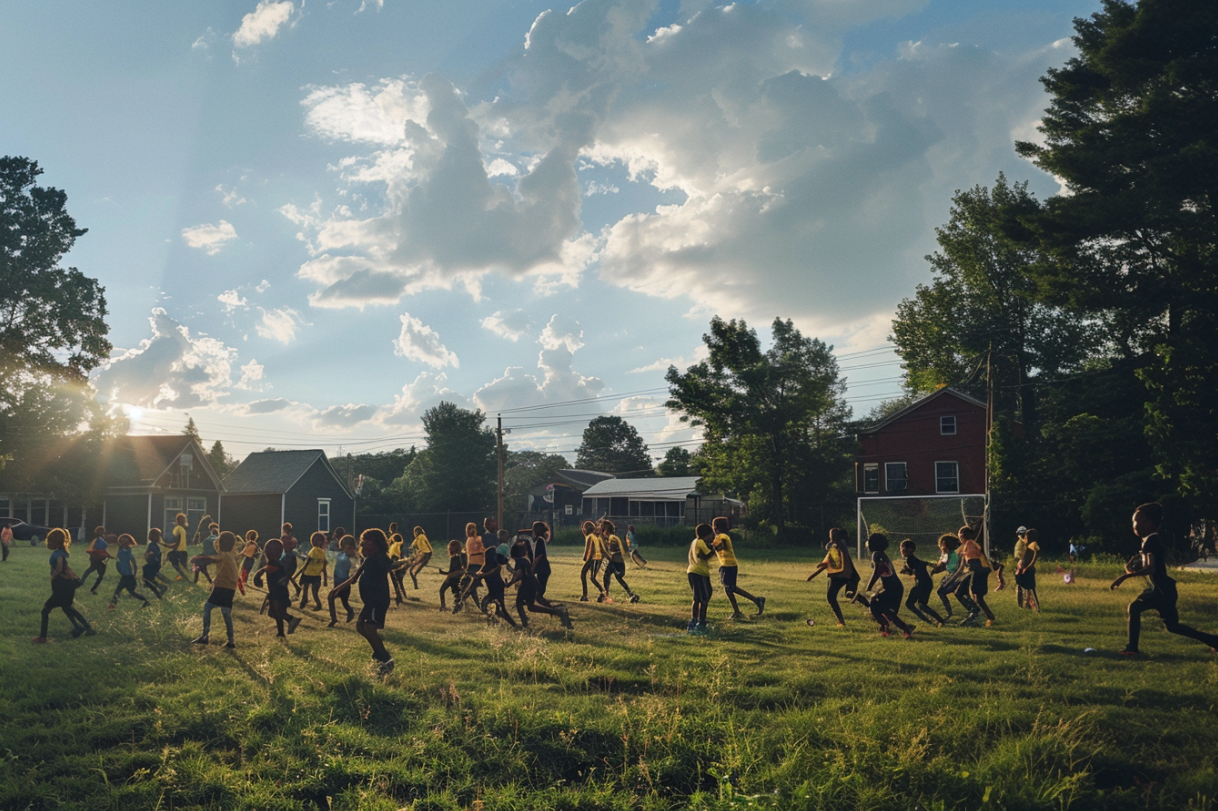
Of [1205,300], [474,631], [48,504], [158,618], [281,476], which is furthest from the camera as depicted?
[281,476]

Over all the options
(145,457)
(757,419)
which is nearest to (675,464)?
(757,419)

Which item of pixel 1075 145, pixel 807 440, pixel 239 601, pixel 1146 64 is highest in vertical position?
pixel 1146 64

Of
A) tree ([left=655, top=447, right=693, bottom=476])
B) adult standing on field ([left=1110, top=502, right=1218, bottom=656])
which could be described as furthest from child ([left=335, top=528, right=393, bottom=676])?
tree ([left=655, top=447, right=693, bottom=476])

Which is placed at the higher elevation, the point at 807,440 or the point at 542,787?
the point at 807,440

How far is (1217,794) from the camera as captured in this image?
560cm

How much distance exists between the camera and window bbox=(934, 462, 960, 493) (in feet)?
140

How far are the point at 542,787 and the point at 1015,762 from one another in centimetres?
367

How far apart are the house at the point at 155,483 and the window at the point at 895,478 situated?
125 feet

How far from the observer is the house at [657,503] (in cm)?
5612

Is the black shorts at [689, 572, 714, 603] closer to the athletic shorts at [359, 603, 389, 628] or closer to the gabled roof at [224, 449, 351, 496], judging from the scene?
the athletic shorts at [359, 603, 389, 628]

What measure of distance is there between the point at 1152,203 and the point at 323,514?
146 ft

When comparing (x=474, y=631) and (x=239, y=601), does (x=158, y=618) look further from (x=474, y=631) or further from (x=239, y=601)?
(x=474, y=631)

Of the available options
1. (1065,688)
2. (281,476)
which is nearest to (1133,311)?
(1065,688)

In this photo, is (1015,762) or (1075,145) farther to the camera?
(1075,145)
